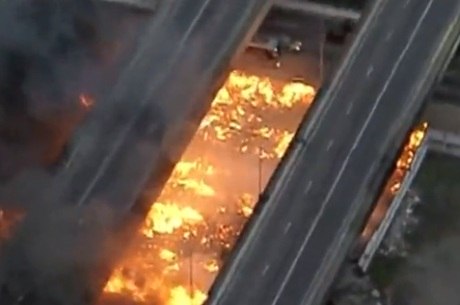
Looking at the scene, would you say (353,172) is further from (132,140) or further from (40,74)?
(40,74)

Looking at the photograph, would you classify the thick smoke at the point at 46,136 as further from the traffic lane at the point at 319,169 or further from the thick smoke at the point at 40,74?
the traffic lane at the point at 319,169

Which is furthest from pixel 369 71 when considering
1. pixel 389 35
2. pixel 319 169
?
pixel 319 169

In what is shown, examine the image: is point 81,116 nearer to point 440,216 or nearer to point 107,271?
point 107,271

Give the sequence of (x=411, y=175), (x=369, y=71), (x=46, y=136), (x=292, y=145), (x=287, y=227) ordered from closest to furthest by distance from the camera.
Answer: (x=287, y=227)
(x=292, y=145)
(x=369, y=71)
(x=411, y=175)
(x=46, y=136)

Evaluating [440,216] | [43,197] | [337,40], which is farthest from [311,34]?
[43,197]

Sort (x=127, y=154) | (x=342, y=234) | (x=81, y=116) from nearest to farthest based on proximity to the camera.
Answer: (x=342, y=234), (x=127, y=154), (x=81, y=116)

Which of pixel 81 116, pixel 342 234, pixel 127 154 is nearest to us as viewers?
pixel 342 234

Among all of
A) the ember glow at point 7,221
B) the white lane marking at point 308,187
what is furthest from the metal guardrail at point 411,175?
the ember glow at point 7,221
